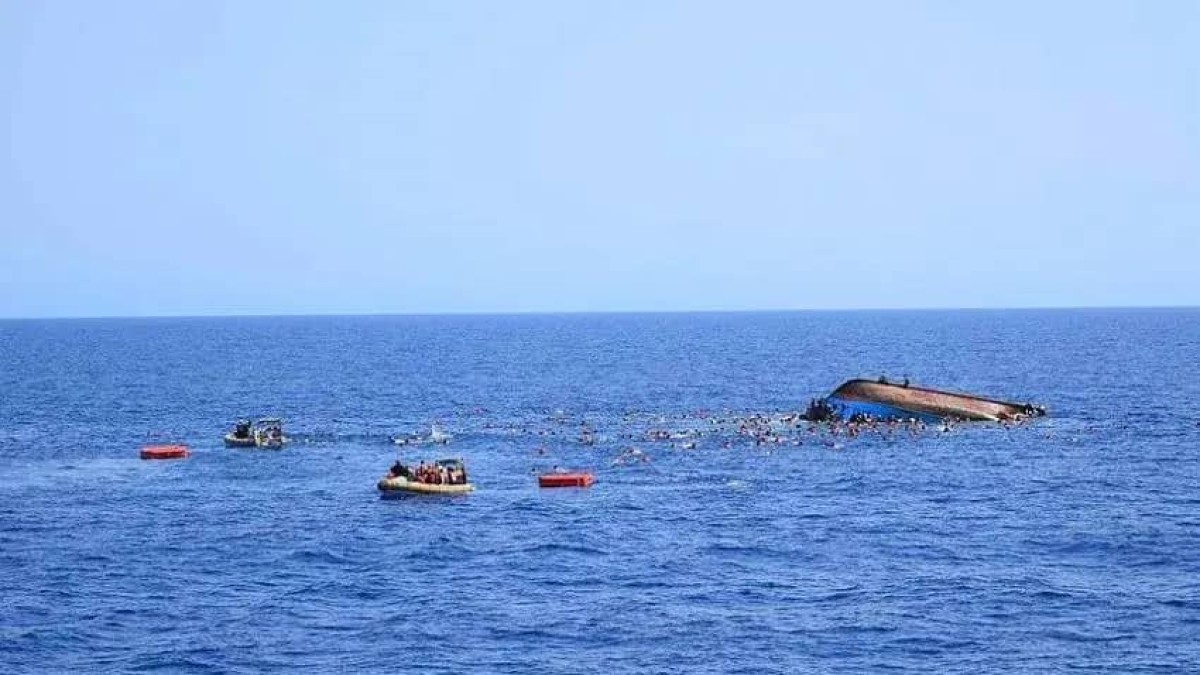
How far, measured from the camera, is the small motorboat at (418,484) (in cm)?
8881

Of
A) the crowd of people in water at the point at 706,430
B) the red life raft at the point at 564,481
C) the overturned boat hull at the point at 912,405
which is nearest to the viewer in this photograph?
the red life raft at the point at 564,481

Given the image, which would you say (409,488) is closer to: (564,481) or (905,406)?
(564,481)

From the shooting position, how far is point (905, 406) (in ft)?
424

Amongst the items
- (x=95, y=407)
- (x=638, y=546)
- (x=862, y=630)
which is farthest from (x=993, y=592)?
(x=95, y=407)

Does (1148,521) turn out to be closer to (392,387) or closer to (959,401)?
(959,401)

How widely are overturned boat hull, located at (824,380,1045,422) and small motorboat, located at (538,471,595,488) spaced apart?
139ft

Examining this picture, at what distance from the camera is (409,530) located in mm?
78500

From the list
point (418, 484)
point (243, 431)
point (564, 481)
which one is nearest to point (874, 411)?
point (564, 481)

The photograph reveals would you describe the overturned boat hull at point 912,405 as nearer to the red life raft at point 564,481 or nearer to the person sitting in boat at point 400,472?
the red life raft at point 564,481

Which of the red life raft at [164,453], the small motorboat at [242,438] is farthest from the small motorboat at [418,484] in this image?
the small motorboat at [242,438]

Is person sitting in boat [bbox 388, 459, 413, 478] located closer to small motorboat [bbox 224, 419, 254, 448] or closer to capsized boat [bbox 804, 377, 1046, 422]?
small motorboat [bbox 224, 419, 254, 448]

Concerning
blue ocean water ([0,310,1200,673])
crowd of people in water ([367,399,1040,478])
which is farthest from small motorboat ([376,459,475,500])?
crowd of people in water ([367,399,1040,478])

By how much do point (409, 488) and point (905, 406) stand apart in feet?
179

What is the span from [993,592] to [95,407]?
377 ft
